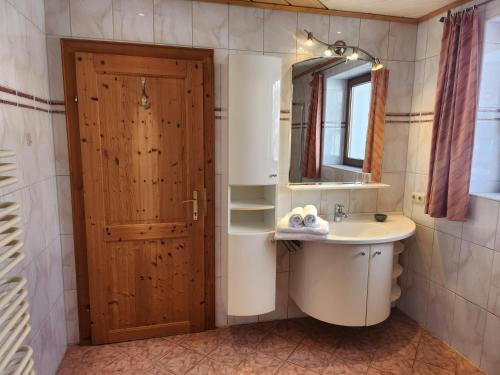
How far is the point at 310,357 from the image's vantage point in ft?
7.67

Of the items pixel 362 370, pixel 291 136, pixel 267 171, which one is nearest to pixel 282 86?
pixel 291 136

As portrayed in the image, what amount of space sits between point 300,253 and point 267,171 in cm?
67

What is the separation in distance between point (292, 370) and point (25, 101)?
220 centimetres

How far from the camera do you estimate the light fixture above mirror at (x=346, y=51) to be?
8.21 feet

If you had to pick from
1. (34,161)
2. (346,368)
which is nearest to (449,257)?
(346,368)

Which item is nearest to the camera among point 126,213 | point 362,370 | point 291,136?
point 362,370

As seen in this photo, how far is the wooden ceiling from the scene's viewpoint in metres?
2.32

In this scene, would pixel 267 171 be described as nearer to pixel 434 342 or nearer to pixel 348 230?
pixel 348 230

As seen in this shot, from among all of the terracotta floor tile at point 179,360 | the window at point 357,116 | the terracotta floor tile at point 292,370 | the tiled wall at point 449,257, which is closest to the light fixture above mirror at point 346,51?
the window at point 357,116

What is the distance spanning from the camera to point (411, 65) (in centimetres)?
272

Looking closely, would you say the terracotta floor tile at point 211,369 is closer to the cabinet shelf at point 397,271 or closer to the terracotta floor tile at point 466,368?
the cabinet shelf at point 397,271

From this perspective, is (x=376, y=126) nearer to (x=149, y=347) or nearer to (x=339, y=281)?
(x=339, y=281)

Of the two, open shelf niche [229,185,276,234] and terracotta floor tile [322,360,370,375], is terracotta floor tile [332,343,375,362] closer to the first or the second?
terracotta floor tile [322,360,370,375]

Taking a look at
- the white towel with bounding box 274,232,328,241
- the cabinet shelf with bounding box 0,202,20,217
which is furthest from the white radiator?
the white towel with bounding box 274,232,328,241
